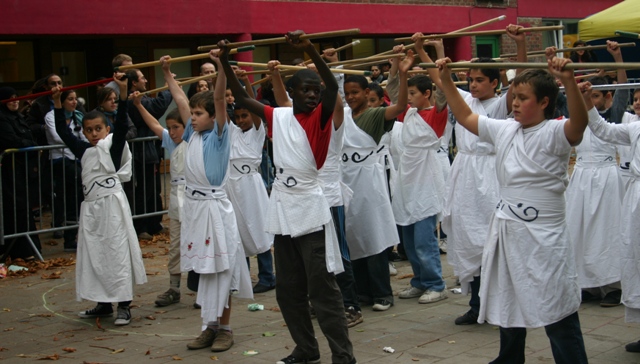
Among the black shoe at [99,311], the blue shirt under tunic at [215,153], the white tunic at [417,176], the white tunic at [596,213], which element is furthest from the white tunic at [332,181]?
the black shoe at [99,311]

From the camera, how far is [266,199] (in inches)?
330

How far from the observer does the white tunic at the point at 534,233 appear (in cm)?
502

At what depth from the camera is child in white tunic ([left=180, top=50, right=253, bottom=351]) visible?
21.4ft

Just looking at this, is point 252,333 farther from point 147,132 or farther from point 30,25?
point 30,25

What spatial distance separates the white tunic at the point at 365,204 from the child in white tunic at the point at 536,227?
2305mm

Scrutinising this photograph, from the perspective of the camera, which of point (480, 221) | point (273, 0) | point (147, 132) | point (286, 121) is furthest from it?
point (273, 0)

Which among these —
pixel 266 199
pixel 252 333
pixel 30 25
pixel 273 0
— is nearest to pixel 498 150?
pixel 252 333

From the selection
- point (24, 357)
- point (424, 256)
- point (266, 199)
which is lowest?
point (24, 357)

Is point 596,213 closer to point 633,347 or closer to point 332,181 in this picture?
point 633,347

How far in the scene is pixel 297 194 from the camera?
5.89 meters

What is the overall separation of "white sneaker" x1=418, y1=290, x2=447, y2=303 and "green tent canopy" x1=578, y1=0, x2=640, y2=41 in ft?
30.6

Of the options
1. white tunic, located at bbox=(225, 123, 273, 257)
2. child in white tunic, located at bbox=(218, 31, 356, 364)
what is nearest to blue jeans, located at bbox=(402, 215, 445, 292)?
white tunic, located at bbox=(225, 123, 273, 257)

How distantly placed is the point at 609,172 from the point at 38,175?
21.0ft

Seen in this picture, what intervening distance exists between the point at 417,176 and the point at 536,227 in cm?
316
